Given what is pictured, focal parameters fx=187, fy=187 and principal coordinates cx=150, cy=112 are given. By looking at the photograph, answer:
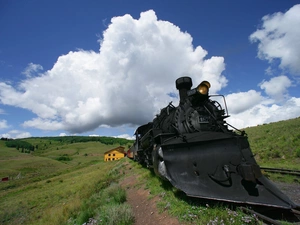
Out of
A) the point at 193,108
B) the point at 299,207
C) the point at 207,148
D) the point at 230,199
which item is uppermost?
the point at 193,108

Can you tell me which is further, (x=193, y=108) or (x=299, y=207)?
(x=193, y=108)

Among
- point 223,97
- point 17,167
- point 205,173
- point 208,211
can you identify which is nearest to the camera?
point 208,211

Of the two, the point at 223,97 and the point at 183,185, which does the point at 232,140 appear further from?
the point at 223,97

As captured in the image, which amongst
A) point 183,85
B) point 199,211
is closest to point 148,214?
point 199,211

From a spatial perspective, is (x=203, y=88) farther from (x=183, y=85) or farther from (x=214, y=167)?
(x=214, y=167)

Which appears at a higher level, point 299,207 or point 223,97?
point 223,97

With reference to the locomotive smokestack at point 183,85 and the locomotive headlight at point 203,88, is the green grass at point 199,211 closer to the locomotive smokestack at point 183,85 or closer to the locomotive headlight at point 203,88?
the locomotive headlight at point 203,88

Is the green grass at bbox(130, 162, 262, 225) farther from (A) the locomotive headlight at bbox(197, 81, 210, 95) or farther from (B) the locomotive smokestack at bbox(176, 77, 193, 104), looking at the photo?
(B) the locomotive smokestack at bbox(176, 77, 193, 104)

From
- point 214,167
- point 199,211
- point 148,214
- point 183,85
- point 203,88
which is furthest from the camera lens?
point 183,85

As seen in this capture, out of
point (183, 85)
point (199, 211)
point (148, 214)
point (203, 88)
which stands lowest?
point (148, 214)

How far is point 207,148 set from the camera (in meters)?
5.00

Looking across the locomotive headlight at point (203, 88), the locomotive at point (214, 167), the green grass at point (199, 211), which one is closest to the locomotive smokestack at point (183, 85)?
the locomotive at point (214, 167)

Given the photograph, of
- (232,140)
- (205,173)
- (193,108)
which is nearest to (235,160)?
(232,140)

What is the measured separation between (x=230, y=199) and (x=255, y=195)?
59cm
